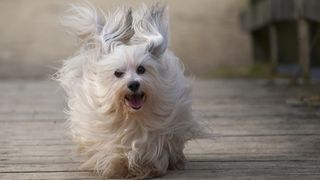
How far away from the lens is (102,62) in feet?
14.3

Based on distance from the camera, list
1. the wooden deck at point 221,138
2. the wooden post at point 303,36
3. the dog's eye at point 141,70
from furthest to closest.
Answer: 1. the wooden post at point 303,36
2. the wooden deck at point 221,138
3. the dog's eye at point 141,70

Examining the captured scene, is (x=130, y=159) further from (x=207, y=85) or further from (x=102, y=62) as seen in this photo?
(x=207, y=85)

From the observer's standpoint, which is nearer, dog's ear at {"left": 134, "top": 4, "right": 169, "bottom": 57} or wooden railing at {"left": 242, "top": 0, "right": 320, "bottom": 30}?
dog's ear at {"left": 134, "top": 4, "right": 169, "bottom": 57}

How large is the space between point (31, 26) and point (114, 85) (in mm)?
9237

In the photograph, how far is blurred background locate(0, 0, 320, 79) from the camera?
27.6 feet

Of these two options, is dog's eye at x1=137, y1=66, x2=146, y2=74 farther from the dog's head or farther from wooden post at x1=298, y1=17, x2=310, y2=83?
wooden post at x1=298, y1=17, x2=310, y2=83

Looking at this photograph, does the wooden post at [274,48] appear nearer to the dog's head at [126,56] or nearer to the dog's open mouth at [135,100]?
the dog's head at [126,56]

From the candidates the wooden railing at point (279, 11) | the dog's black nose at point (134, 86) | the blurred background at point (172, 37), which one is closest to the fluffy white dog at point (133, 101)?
the dog's black nose at point (134, 86)

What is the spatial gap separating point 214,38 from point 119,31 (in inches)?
308

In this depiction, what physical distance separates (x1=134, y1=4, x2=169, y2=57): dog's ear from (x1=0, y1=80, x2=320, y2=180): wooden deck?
0.64m

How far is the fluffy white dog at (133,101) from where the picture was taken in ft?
13.9

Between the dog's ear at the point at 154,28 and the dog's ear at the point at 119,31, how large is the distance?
0.07 m

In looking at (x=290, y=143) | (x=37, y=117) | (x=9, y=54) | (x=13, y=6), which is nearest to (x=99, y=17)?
(x=290, y=143)

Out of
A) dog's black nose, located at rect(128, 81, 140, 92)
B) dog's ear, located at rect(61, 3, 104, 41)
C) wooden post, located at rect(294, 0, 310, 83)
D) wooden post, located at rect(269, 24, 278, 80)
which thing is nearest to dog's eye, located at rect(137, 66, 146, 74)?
dog's black nose, located at rect(128, 81, 140, 92)
